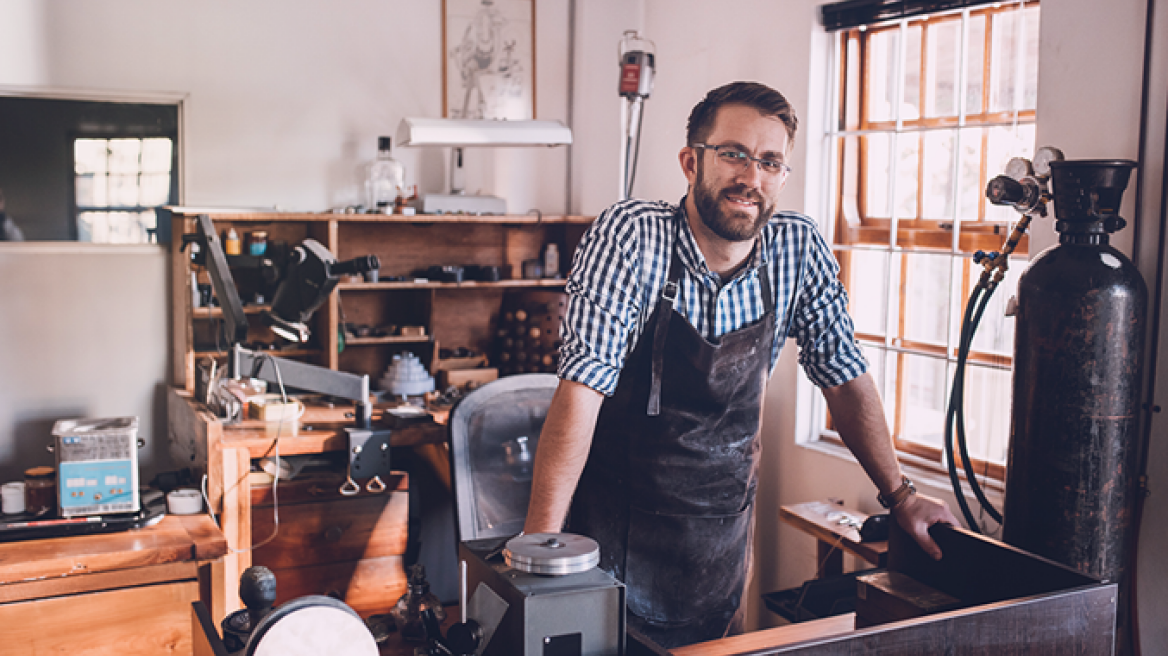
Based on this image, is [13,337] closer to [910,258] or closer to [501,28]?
[501,28]

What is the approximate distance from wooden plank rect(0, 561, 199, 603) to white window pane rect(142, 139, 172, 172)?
175cm

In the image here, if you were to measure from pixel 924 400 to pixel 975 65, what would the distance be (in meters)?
1.13

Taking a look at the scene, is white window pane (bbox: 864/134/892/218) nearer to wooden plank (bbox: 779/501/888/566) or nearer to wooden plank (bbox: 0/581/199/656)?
wooden plank (bbox: 779/501/888/566)

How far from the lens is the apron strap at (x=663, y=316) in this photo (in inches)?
76.7

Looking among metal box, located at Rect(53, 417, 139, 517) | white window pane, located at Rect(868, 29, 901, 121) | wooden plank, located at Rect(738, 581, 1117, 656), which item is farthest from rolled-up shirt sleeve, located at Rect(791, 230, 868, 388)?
metal box, located at Rect(53, 417, 139, 517)

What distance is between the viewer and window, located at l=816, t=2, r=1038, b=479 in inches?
115

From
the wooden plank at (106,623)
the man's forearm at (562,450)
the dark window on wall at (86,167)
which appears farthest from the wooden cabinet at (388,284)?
the man's forearm at (562,450)

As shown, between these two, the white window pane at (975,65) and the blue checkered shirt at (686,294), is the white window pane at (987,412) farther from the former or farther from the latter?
the blue checkered shirt at (686,294)

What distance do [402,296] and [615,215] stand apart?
2.55 metres

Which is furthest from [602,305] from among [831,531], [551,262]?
[551,262]

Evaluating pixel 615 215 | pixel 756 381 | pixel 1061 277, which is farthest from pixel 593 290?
pixel 1061 277

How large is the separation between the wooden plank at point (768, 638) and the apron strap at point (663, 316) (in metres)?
0.50

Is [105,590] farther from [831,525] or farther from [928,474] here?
[928,474]

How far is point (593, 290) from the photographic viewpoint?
1.84 meters
